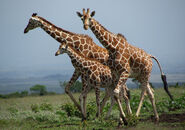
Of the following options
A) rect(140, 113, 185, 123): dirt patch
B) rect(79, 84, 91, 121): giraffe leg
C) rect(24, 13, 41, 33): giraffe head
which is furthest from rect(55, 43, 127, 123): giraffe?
rect(140, 113, 185, 123): dirt patch

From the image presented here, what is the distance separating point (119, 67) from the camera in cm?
863

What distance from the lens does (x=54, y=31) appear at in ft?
33.6

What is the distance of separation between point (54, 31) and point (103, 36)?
2.25m

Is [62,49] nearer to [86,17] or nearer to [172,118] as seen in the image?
[86,17]

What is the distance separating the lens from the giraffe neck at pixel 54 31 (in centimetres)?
1026

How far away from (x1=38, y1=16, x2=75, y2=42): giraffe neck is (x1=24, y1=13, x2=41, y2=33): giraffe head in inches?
4.3

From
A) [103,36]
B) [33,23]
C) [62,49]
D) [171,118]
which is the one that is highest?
[33,23]

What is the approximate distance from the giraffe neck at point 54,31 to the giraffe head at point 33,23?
110mm

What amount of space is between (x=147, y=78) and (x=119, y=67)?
143 cm

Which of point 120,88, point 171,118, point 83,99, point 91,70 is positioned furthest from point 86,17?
point 171,118

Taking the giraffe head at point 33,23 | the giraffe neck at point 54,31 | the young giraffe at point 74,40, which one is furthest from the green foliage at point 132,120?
the giraffe head at point 33,23

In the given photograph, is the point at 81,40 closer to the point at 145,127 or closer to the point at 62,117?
the point at 62,117

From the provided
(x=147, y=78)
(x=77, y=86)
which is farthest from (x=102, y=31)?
(x=77, y=86)

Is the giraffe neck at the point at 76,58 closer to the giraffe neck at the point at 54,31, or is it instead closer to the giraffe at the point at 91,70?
the giraffe at the point at 91,70
